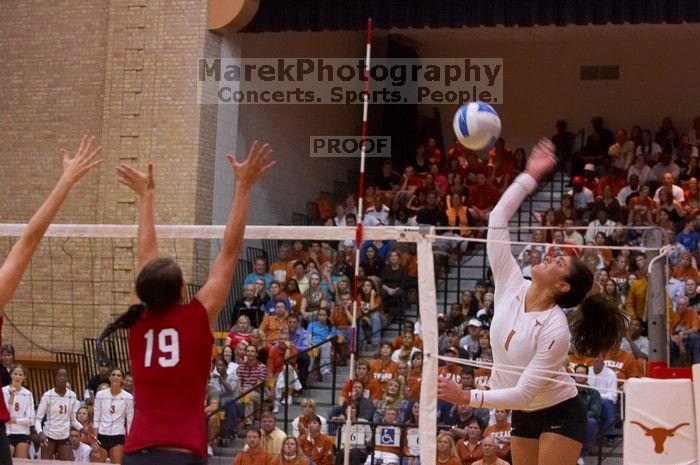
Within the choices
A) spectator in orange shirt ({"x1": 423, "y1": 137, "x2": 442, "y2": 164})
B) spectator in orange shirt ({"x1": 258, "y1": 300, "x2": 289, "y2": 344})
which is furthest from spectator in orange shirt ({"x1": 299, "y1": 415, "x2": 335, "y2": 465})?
spectator in orange shirt ({"x1": 423, "y1": 137, "x2": 442, "y2": 164})

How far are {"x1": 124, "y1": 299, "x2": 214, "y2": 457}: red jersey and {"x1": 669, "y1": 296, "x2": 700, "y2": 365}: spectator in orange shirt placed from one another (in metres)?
9.82

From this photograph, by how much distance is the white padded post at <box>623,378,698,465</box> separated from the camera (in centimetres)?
745

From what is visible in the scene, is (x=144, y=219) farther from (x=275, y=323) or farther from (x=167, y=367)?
(x=275, y=323)

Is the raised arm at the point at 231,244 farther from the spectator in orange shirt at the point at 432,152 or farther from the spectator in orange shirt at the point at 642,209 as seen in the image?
the spectator in orange shirt at the point at 432,152

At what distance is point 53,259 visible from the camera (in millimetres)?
18125

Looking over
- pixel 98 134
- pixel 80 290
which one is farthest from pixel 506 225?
pixel 98 134

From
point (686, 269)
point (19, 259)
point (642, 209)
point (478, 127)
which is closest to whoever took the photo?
point (19, 259)

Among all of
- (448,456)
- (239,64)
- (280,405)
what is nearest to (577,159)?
(239,64)

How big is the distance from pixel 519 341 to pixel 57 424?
336 inches

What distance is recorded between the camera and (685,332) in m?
13.7

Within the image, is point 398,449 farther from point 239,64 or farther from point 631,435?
point 239,64

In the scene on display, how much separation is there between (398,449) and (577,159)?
10169 mm

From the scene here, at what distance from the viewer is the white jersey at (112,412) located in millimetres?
13547

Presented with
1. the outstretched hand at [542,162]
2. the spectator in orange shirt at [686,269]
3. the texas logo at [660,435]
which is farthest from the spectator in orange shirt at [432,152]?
the outstretched hand at [542,162]
